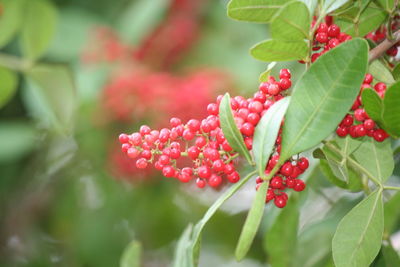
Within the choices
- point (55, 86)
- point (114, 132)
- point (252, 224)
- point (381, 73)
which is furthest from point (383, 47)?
point (114, 132)

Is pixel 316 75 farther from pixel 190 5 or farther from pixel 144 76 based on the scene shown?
pixel 190 5

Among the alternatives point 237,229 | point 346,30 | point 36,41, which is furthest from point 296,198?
point 237,229

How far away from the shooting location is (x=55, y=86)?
1.32 metres

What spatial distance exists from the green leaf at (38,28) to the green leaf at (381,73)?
0.81m

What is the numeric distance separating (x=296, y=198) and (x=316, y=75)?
17.7 inches

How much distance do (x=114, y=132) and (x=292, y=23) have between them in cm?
140

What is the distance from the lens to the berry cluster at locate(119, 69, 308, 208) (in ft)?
2.43

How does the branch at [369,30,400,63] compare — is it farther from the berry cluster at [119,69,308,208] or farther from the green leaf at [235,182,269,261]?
the green leaf at [235,182,269,261]

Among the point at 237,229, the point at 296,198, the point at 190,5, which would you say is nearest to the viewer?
the point at 296,198

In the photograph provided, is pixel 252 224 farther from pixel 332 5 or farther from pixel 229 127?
pixel 332 5

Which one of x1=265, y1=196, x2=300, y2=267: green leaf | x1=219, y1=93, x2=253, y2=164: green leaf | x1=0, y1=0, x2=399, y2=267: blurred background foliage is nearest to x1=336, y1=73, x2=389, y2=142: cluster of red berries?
x1=219, y1=93, x2=253, y2=164: green leaf

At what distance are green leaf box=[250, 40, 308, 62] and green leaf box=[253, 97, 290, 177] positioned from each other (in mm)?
75

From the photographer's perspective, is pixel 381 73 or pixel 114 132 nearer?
pixel 381 73

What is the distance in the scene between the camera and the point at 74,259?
205cm
